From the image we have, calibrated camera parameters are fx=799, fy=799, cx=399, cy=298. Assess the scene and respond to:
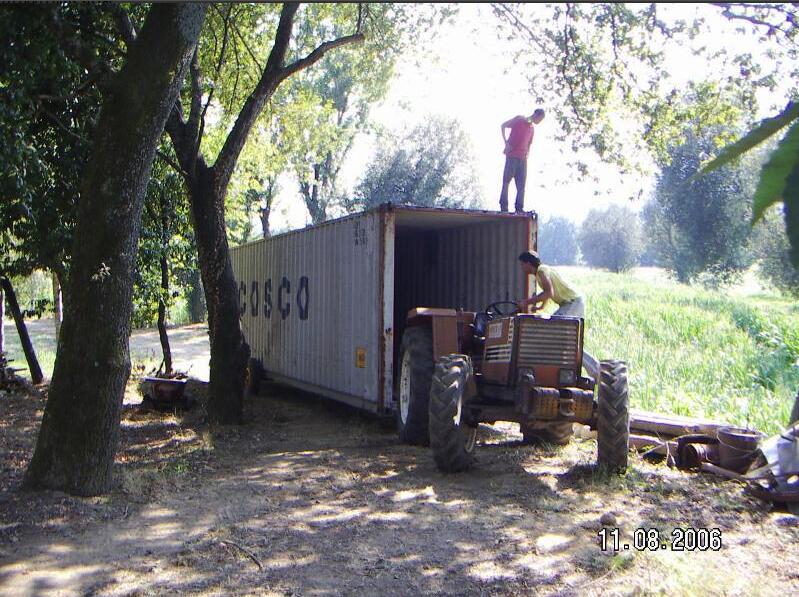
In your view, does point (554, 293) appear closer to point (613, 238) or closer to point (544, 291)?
point (544, 291)

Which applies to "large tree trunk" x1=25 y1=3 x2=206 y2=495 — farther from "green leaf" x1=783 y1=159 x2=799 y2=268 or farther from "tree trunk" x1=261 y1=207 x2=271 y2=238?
"tree trunk" x1=261 y1=207 x2=271 y2=238

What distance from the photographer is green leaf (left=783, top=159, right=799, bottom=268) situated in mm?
645

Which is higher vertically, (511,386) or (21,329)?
(21,329)

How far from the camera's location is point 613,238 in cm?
6569

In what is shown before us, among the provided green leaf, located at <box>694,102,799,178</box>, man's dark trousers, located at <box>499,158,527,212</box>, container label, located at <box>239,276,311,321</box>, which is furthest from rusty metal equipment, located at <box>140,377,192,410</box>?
green leaf, located at <box>694,102,799,178</box>

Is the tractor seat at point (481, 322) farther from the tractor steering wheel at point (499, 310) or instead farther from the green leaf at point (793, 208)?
the green leaf at point (793, 208)

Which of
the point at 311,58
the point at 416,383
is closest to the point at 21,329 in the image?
the point at 311,58

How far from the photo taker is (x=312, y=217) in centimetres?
3575

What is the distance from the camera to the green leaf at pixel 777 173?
2.18ft

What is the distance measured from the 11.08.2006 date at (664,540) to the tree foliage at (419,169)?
2815 centimetres

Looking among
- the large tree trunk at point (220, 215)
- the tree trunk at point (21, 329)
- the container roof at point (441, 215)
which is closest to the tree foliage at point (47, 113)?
the tree trunk at point (21, 329)

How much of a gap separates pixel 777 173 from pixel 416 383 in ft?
27.0

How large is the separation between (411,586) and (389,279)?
17.2 ft

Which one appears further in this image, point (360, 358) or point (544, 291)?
point (360, 358)
